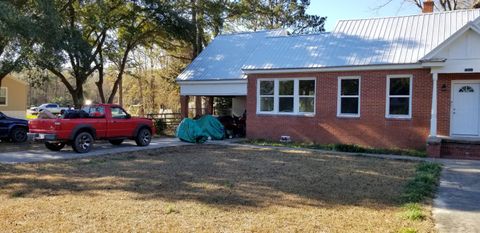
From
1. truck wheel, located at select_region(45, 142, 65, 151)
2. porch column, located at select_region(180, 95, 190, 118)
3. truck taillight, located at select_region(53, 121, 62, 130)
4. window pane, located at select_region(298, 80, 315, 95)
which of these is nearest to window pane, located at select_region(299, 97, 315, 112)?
window pane, located at select_region(298, 80, 315, 95)

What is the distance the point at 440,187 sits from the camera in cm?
1018

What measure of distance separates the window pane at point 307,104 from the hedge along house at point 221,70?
132 inches

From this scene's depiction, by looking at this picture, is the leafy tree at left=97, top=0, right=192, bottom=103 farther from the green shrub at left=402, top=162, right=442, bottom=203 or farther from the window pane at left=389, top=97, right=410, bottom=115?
the green shrub at left=402, top=162, right=442, bottom=203

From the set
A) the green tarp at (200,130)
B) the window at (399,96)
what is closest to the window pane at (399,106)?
the window at (399,96)

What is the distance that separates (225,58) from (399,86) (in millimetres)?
10686

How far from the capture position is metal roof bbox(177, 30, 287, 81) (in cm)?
2367

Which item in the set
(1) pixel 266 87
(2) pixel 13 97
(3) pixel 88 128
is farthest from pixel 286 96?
(2) pixel 13 97

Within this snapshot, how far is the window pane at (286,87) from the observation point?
66.7ft

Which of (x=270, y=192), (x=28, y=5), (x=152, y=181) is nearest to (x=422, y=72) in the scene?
(x=270, y=192)

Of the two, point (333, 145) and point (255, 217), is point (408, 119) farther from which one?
point (255, 217)

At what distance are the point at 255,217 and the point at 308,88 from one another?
13.1 m

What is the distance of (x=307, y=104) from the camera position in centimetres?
1984

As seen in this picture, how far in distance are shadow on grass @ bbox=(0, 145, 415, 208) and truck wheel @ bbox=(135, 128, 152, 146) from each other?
285cm

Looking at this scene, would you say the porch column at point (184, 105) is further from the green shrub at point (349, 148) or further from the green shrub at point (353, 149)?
the green shrub at point (349, 148)
